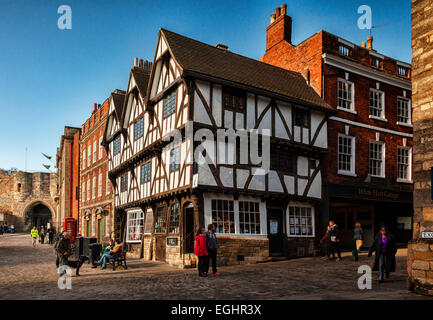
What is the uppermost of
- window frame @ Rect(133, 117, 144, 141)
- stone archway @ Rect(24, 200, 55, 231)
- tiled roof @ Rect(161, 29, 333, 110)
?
tiled roof @ Rect(161, 29, 333, 110)

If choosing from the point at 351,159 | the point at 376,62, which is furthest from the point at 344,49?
the point at 351,159

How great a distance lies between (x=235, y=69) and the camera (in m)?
19.1

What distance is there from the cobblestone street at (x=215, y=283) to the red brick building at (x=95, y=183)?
39.9 feet

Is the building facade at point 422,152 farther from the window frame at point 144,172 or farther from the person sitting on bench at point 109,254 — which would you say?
the window frame at point 144,172

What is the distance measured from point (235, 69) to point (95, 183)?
689 inches

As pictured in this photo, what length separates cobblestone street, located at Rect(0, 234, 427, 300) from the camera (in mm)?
9898

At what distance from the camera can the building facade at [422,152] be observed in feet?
30.5

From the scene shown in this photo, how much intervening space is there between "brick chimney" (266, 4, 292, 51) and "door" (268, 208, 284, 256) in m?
10.6

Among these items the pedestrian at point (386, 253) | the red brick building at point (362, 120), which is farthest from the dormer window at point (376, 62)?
the pedestrian at point (386, 253)

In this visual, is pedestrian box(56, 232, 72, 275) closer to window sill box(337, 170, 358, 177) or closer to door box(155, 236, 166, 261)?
door box(155, 236, 166, 261)

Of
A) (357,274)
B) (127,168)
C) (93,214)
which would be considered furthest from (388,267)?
(93,214)

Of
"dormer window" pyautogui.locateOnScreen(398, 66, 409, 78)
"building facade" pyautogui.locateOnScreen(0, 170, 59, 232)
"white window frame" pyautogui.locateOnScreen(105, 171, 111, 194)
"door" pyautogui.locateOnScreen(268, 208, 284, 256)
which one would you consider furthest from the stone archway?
"dormer window" pyautogui.locateOnScreen(398, 66, 409, 78)

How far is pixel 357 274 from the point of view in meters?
13.2

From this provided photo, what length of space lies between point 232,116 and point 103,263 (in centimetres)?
781
